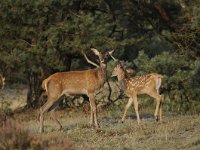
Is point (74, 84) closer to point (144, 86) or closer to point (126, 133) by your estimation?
point (144, 86)

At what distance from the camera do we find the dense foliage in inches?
705

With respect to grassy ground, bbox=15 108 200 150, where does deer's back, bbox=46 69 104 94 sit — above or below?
above

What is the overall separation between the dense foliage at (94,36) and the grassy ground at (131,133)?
1.38m

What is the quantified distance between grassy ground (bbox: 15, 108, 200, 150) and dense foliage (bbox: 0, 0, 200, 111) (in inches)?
54.4

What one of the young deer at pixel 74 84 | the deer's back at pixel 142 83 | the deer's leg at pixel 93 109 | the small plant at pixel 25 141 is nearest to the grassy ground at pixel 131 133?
the deer's leg at pixel 93 109

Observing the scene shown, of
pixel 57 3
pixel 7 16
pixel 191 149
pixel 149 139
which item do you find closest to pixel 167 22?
pixel 57 3

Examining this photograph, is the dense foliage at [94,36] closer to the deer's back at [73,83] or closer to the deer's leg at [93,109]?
the deer's back at [73,83]

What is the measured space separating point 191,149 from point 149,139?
1502 millimetres

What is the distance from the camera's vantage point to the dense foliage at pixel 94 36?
17.9 metres

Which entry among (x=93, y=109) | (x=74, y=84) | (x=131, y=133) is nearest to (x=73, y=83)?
(x=74, y=84)

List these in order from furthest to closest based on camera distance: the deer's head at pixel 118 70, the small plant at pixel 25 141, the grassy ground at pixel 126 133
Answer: the deer's head at pixel 118 70 → the grassy ground at pixel 126 133 → the small plant at pixel 25 141

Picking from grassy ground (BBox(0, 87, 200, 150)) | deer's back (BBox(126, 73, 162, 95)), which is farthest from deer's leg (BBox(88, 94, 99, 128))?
deer's back (BBox(126, 73, 162, 95))

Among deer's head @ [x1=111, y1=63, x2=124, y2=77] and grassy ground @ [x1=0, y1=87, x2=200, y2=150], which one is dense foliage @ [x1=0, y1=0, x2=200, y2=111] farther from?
grassy ground @ [x1=0, y1=87, x2=200, y2=150]

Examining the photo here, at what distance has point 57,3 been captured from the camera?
18516 mm
